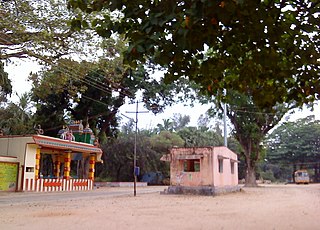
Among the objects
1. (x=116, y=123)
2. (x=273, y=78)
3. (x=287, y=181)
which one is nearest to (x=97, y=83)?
(x=116, y=123)

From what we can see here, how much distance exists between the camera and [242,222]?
28.9 feet

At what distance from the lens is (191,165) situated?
24.6 metres

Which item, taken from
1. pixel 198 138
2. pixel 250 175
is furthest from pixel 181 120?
pixel 250 175

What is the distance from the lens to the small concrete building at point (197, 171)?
22.7 m

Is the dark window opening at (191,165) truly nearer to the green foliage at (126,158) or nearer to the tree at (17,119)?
the tree at (17,119)

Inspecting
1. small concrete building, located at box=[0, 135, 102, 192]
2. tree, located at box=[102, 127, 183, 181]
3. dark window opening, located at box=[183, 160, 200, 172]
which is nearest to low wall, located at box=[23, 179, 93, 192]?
small concrete building, located at box=[0, 135, 102, 192]

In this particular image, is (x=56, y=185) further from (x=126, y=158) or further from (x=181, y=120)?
(x=181, y=120)

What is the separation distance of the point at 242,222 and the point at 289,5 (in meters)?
5.43

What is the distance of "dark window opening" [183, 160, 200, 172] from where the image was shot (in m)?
24.1

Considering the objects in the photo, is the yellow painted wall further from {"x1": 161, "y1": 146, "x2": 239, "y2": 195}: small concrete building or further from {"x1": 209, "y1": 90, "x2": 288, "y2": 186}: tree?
{"x1": 209, "y1": 90, "x2": 288, "y2": 186}: tree

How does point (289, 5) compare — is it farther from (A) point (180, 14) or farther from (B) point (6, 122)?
(B) point (6, 122)

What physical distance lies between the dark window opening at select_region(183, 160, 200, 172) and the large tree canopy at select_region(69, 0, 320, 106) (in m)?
17.9

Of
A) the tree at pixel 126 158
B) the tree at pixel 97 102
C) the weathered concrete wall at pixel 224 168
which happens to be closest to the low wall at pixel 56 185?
the tree at pixel 97 102

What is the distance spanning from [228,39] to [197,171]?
19.2 meters
